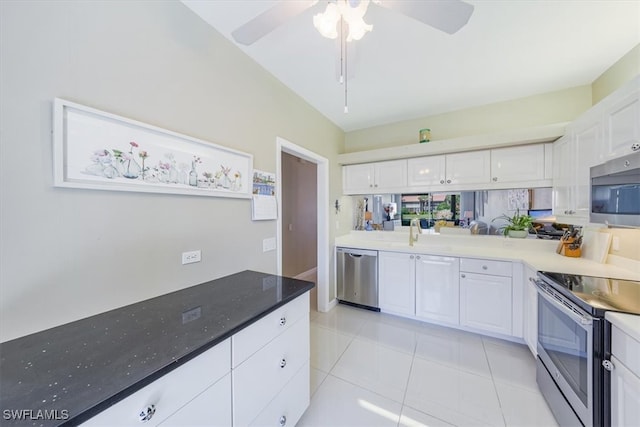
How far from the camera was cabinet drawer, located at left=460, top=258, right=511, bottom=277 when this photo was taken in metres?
2.24

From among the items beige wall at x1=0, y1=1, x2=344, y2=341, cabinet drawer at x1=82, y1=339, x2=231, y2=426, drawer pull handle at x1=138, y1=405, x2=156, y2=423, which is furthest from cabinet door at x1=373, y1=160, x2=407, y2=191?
drawer pull handle at x1=138, y1=405, x2=156, y2=423

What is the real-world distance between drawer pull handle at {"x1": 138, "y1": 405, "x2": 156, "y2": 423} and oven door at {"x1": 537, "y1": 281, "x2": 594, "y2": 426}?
1969mm

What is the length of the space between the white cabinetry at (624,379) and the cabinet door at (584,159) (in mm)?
1094

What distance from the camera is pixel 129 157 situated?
115cm

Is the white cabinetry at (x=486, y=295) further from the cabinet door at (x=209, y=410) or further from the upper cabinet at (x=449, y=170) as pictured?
the cabinet door at (x=209, y=410)

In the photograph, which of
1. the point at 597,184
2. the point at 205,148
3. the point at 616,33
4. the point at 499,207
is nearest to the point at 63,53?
the point at 205,148

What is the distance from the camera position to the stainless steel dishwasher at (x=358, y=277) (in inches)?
115

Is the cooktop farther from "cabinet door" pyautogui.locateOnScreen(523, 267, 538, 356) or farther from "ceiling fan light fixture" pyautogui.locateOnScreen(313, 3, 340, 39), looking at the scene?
"ceiling fan light fixture" pyautogui.locateOnScreen(313, 3, 340, 39)

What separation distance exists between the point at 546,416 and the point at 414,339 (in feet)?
3.35

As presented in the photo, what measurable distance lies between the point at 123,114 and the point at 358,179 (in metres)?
2.73

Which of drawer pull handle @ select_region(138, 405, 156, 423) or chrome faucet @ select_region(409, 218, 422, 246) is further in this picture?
chrome faucet @ select_region(409, 218, 422, 246)

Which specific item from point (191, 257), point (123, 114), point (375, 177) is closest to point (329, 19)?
point (123, 114)

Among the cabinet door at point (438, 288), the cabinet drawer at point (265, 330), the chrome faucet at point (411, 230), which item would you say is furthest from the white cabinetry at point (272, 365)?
the chrome faucet at point (411, 230)

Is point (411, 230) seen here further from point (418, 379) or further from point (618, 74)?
point (618, 74)
